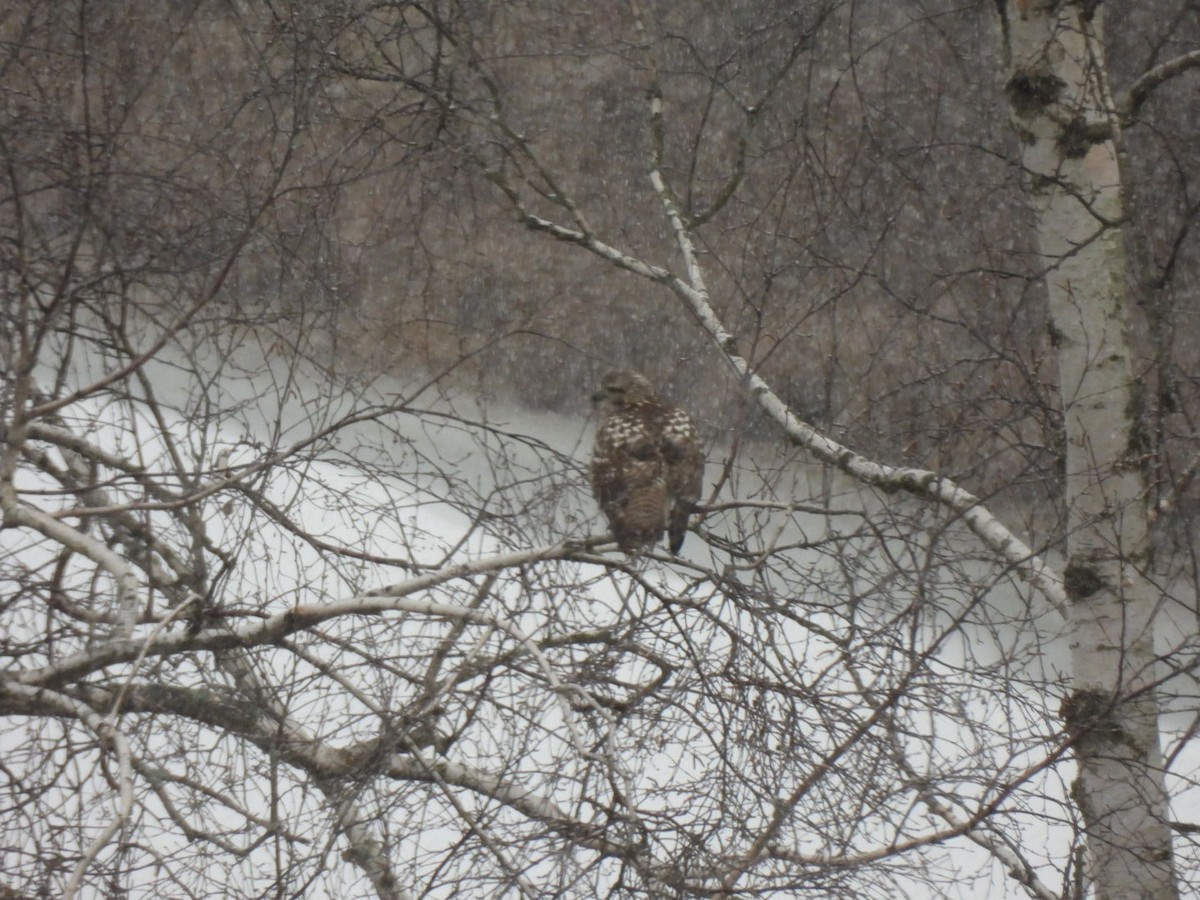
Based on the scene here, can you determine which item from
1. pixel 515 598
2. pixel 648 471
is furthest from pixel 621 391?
pixel 515 598

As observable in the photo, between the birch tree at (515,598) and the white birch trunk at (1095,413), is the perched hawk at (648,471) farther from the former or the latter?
the white birch trunk at (1095,413)

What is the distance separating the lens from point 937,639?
3266 millimetres

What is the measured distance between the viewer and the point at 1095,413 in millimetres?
4133

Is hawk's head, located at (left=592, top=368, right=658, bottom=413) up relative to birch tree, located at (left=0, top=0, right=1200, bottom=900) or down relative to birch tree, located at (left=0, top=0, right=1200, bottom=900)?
up

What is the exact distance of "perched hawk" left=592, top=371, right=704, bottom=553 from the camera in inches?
172

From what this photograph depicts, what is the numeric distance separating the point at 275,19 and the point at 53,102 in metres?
0.76

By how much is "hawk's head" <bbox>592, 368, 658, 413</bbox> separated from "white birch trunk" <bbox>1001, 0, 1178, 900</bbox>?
152 centimetres

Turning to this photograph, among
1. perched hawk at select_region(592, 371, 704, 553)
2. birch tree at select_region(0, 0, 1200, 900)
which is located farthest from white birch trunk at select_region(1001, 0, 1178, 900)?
perched hawk at select_region(592, 371, 704, 553)

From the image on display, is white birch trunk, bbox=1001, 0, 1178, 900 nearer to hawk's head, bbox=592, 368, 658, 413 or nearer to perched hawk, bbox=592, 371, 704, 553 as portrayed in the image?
perched hawk, bbox=592, 371, 704, 553

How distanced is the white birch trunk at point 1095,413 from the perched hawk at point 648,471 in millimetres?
1210

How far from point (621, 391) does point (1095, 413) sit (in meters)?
1.77

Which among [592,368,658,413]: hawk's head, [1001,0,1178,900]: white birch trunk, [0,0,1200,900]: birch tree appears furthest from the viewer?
[592,368,658,413]: hawk's head

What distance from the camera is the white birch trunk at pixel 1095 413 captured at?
3.89m

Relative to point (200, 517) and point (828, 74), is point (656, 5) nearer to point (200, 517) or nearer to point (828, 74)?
point (828, 74)
